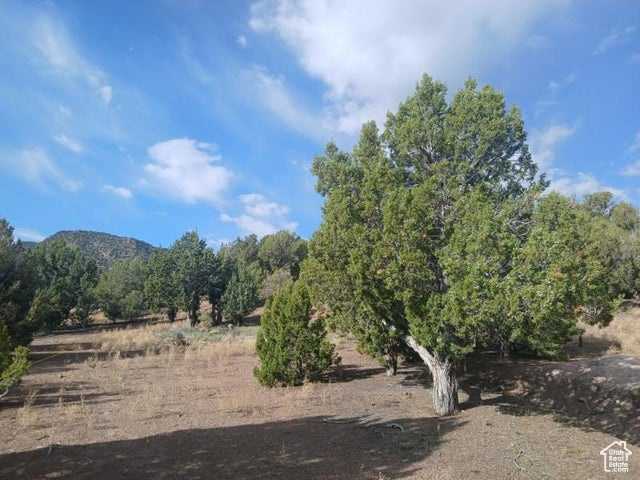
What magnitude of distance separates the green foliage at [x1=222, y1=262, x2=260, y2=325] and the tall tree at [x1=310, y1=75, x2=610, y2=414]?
32.9 metres

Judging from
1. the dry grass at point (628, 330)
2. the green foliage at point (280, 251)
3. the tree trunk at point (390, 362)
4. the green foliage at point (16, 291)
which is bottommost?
the tree trunk at point (390, 362)

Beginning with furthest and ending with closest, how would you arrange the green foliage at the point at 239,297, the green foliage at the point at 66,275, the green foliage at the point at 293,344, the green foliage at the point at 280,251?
the green foliage at the point at 280,251 → the green foliage at the point at 239,297 → the green foliage at the point at 66,275 → the green foliage at the point at 293,344

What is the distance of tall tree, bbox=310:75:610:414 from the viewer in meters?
8.45

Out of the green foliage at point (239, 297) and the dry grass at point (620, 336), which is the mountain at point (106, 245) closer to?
the green foliage at point (239, 297)

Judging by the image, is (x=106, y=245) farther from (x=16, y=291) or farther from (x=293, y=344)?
(x=293, y=344)

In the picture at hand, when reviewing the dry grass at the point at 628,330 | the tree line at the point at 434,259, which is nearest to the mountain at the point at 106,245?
the tree line at the point at 434,259

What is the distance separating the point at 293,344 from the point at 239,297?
30.6 meters

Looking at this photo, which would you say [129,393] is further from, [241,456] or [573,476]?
[573,476]

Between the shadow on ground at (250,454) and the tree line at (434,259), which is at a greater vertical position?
the tree line at (434,259)

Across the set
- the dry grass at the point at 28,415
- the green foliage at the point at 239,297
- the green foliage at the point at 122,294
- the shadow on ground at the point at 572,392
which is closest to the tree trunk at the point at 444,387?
the shadow on ground at the point at 572,392

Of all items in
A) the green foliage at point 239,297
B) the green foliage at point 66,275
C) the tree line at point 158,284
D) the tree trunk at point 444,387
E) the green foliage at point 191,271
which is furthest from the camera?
the green foliage at point 239,297

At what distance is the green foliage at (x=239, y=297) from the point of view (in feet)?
148

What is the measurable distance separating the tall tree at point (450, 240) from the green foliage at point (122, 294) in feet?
143

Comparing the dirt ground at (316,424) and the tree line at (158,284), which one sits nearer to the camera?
the dirt ground at (316,424)
